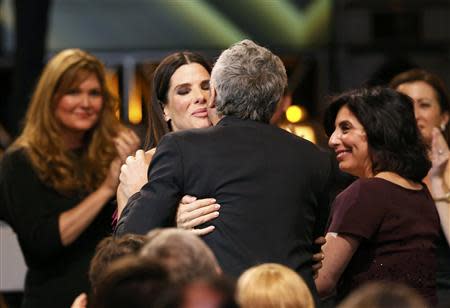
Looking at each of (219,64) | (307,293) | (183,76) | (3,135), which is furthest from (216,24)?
(307,293)

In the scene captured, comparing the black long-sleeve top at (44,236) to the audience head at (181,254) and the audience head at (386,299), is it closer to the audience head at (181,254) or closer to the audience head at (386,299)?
the audience head at (181,254)

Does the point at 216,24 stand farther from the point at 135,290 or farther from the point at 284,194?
the point at 135,290

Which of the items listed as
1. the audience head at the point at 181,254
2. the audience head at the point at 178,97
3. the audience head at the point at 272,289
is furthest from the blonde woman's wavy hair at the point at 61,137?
the audience head at the point at 181,254

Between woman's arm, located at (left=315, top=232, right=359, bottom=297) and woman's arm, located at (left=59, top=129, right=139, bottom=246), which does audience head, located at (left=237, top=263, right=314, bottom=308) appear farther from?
woman's arm, located at (left=59, top=129, right=139, bottom=246)

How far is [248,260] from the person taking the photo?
11.9 feet

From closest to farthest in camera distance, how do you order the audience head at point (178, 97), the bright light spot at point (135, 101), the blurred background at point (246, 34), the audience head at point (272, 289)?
the audience head at point (272, 289) < the audience head at point (178, 97) < the bright light spot at point (135, 101) < the blurred background at point (246, 34)

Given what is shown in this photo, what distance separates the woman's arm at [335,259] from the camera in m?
4.19

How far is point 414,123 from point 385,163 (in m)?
0.19

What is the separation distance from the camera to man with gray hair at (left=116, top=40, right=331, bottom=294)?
143 inches

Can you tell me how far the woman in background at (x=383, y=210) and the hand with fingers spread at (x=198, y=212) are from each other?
0.69 m

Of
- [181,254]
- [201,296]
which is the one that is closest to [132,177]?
[181,254]

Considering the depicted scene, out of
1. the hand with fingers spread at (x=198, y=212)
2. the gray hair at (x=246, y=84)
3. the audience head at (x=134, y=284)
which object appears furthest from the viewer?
the gray hair at (x=246, y=84)

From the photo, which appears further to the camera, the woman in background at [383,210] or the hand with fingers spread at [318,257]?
the woman in background at [383,210]

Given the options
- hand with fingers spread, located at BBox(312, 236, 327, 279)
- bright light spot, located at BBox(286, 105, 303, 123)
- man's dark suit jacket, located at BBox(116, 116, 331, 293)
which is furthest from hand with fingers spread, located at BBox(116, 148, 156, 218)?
bright light spot, located at BBox(286, 105, 303, 123)
